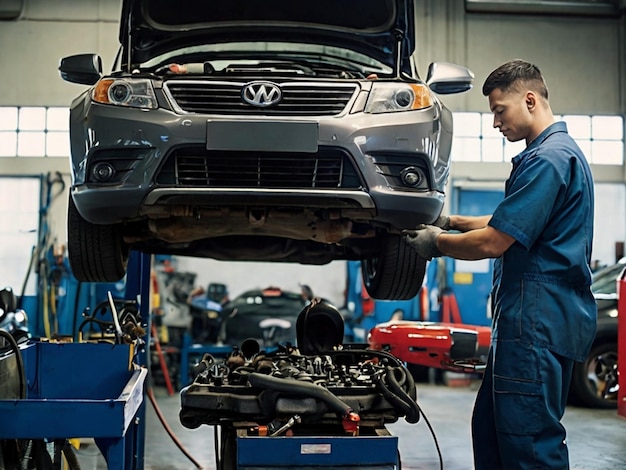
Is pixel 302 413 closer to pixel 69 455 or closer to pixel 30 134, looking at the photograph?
pixel 69 455

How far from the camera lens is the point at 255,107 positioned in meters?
2.89

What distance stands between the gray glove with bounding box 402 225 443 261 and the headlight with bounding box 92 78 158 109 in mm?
1107

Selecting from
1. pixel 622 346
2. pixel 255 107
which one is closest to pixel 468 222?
pixel 255 107

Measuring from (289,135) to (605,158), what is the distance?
8.89 m

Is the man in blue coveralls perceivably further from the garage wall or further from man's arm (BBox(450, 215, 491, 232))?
the garage wall

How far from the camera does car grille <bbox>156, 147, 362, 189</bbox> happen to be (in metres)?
2.80

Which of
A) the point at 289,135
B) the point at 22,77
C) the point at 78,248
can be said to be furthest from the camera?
the point at 22,77

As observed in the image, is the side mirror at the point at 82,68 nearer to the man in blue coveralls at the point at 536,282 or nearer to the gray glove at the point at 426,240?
the gray glove at the point at 426,240

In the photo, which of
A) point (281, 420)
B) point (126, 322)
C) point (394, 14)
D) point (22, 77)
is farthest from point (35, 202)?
point (281, 420)

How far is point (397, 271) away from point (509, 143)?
746 centimetres

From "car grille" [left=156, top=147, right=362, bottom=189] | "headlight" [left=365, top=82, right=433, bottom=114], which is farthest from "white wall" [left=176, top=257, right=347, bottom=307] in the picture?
"car grille" [left=156, top=147, right=362, bottom=189]

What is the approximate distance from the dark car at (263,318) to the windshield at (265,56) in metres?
4.63

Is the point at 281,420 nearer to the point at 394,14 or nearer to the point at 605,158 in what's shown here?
the point at 394,14

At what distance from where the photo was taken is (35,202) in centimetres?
993
